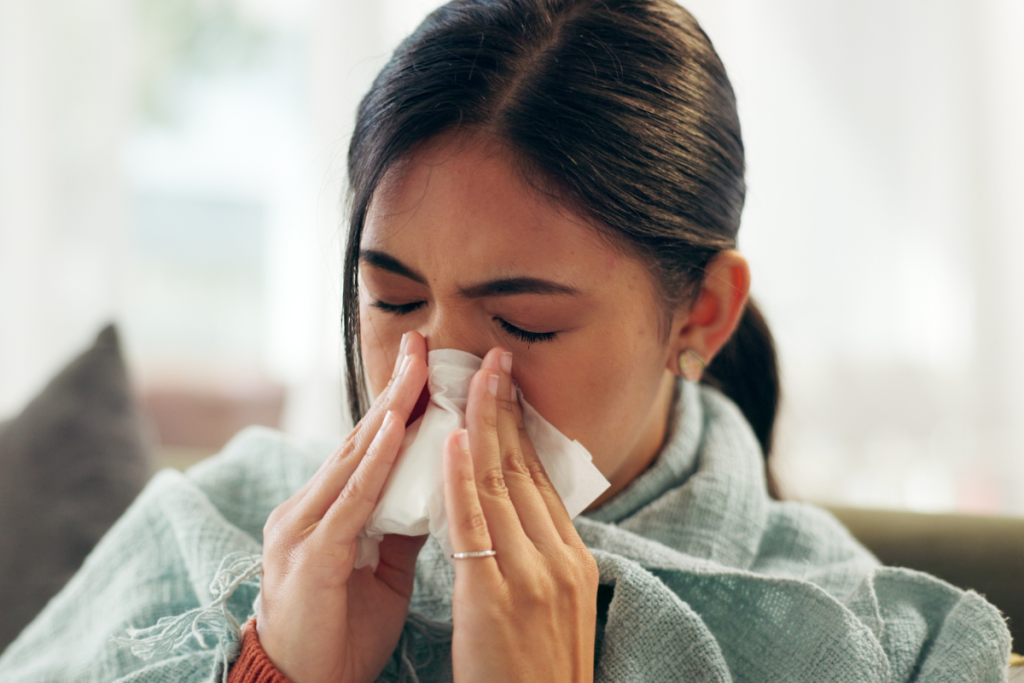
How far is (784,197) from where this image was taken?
2.47 metres

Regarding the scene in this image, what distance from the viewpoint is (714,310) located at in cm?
97

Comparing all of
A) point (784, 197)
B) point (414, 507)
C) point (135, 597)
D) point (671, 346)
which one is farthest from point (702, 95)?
point (784, 197)

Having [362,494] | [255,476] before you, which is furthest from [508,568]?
[255,476]

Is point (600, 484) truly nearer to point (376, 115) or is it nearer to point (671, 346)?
point (671, 346)

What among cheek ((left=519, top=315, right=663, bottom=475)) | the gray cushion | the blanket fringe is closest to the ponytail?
cheek ((left=519, top=315, right=663, bottom=475))

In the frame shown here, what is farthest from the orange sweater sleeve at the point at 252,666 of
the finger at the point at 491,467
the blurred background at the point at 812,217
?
the blurred background at the point at 812,217

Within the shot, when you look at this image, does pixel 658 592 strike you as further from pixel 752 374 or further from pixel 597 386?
pixel 752 374

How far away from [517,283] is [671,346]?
25 cm

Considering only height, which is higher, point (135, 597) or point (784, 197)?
point (784, 197)

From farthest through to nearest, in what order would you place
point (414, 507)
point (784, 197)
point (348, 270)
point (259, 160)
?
point (259, 160) < point (784, 197) < point (348, 270) < point (414, 507)

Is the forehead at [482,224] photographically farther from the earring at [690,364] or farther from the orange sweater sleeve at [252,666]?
the orange sweater sleeve at [252,666]

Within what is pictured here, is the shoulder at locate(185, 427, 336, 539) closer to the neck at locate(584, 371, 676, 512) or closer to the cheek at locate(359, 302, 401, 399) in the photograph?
the cheek at locate(359, 302, 401, 399)

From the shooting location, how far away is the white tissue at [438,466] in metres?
0.74

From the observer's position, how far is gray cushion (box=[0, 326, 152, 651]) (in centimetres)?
117
